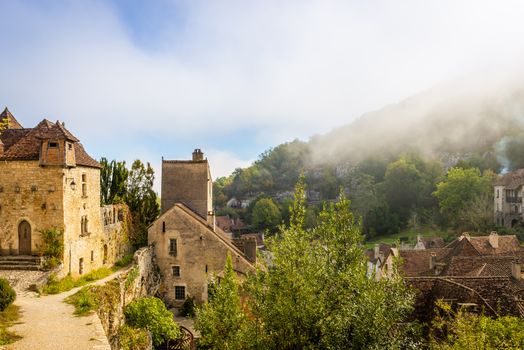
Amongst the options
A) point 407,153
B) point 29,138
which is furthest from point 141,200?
point 407,153

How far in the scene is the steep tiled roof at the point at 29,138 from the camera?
67.8 ft

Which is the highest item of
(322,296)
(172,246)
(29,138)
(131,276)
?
(29,138)

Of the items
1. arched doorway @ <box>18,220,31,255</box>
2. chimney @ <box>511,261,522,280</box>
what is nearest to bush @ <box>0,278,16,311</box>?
arched doorway @ <box>18,220,31,255</box>

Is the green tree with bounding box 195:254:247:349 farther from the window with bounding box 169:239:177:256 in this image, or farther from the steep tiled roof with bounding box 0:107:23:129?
the steep tiled roof with bounding box 0:107:23:129

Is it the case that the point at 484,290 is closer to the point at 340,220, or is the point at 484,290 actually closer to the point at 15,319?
→ the point at 340,220

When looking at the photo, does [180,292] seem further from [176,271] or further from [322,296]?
[322,296]

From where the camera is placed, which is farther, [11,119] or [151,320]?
[11,119]

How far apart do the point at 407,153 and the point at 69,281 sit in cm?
11301

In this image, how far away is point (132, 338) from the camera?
55.1ft

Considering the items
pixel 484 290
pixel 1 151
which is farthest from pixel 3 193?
pixel 484 290

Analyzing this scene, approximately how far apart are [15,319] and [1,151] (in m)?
11.1

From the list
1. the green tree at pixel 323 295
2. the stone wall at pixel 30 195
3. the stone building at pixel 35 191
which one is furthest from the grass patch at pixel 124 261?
the green tree at pixel 323 295

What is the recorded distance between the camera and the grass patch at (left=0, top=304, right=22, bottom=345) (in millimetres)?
11587

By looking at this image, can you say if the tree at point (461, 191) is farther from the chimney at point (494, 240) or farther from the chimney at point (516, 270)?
the chimney at point (516, 270)
